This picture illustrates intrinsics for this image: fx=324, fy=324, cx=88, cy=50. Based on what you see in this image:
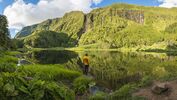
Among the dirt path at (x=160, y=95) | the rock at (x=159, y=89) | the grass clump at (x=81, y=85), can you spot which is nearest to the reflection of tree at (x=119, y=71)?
the grass clump at (x=81, y=85)

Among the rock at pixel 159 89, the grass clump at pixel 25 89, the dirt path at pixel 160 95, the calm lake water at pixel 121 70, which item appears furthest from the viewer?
the calm lake water at pixel 121 70

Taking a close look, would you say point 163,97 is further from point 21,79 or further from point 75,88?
point 21,79

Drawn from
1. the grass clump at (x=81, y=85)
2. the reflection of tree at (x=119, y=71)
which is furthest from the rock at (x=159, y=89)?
the reflection of tree at (x=119, y=71)

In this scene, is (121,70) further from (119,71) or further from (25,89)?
(25,89)

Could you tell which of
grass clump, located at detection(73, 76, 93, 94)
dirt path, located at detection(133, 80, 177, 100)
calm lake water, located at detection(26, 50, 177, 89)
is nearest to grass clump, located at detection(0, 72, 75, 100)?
dirt path, located at detection(133, 80, 177, 100)

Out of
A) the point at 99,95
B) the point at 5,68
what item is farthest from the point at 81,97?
the point at 5,68

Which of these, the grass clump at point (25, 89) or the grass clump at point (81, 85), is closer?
the grass clump at point (25, 89)

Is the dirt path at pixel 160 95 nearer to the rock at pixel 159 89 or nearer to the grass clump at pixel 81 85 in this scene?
the rock at pixel 159 89

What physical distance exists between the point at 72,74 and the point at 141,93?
1701 centimetres

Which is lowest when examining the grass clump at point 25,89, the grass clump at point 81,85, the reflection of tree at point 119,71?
the reflection of tree at point 119,71

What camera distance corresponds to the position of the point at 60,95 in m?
15.5

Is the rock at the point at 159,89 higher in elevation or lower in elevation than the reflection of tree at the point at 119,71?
higher

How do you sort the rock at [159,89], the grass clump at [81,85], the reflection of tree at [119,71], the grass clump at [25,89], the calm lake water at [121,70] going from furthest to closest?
the reflection of tree at [119,71] < the calm lake water at [121,70] < the grass clump at [81,85] < the rock at [159,89] < the grass clump at [25,89]

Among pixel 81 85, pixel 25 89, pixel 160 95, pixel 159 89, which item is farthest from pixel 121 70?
pixel 25 89
